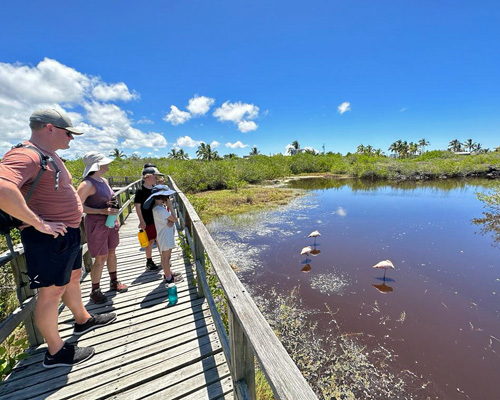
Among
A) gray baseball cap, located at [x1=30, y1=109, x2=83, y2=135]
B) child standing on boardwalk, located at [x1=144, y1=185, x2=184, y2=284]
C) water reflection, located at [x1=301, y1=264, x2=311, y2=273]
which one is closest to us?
gray baseball cap, located at [x1=30, y1=109, x2=83, y2=135]

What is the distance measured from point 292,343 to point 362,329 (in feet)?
5.64

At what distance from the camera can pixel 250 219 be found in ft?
45.9

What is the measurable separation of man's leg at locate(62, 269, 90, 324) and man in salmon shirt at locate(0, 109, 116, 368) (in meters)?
0.26

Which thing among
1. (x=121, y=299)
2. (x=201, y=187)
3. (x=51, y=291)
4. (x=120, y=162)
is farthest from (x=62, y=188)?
(x=120, y=162)

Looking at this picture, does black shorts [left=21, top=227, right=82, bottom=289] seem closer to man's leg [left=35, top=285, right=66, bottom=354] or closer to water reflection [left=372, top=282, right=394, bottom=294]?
man's leg [left=35, top=285, right=66, bottom=354]

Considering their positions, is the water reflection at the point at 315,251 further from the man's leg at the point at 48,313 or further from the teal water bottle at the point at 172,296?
the man's leg at the point at 48,313

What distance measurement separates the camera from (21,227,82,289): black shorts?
175 centimetres

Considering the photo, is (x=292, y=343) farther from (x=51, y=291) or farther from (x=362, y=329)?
(x=51, y=291)

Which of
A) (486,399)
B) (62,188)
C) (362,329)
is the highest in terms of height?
(62,188)

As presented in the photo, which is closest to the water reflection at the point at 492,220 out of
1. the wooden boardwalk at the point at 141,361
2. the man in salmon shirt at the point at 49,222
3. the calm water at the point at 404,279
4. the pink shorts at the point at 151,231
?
the calm water at the point at 404,279

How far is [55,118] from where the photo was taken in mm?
1812

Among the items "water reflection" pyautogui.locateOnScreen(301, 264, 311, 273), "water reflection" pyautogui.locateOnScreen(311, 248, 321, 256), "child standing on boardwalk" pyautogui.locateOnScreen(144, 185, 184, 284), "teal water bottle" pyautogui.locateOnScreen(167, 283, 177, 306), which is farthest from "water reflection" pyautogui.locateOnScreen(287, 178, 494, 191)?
"teal water bottle" pyautogui.locateOnScreen(167, 283, 177, 306)

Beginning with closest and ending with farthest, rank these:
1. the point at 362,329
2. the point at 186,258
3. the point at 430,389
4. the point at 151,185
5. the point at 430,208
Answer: the point at 151,185 < the point at 430,389 < the point at 186,258 < the point at 362,329 < the point at 430,208

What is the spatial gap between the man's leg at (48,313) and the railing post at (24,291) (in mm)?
434
